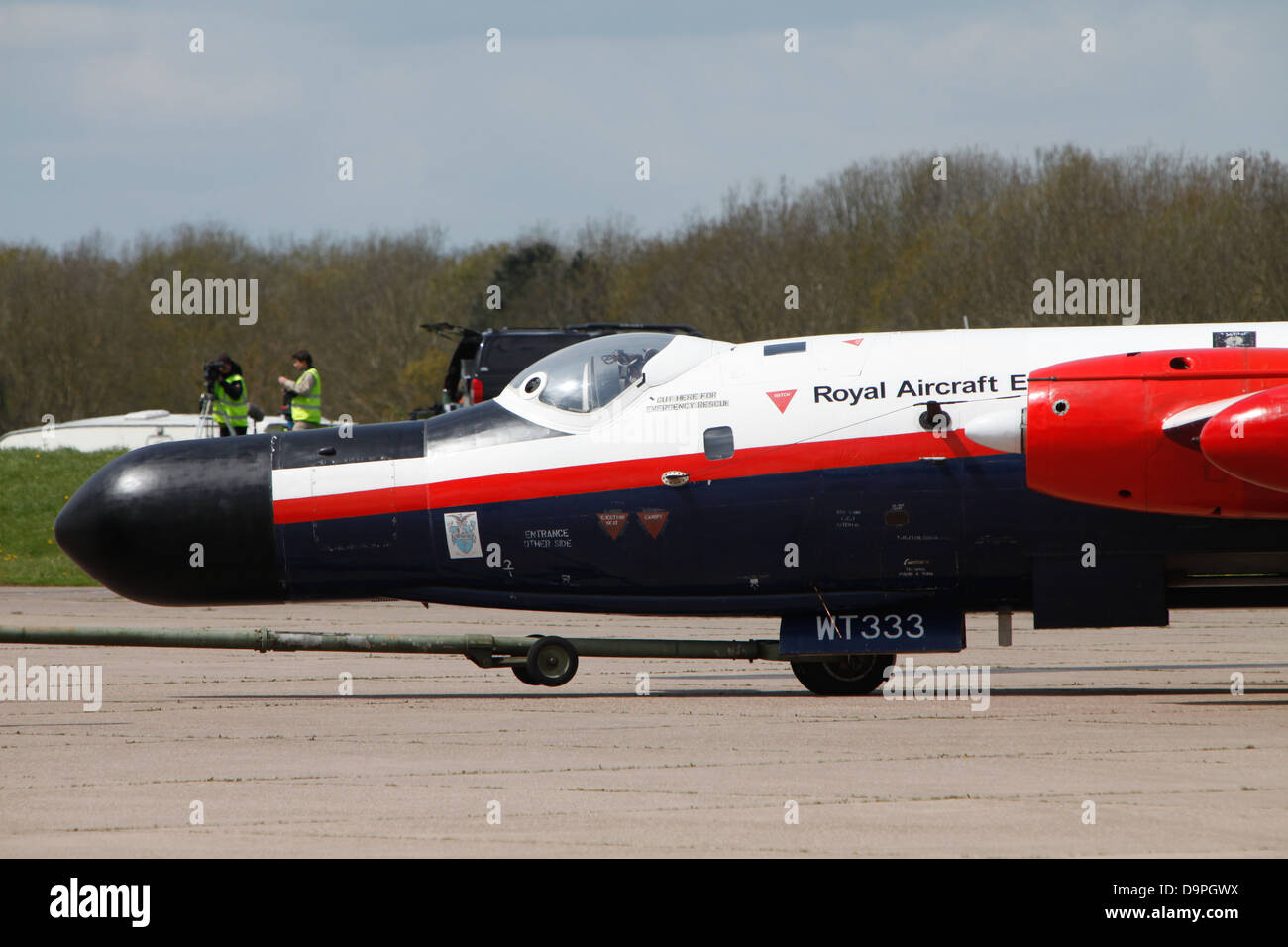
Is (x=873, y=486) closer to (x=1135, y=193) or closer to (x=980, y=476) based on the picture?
(x=980, y=476)

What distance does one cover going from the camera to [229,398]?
3028 centimetres

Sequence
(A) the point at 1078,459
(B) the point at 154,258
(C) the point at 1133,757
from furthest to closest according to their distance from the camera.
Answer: (B) the point at 154,258, (A) the point at 1078,459, (C) the point at 1133,757

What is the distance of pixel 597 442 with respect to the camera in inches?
544

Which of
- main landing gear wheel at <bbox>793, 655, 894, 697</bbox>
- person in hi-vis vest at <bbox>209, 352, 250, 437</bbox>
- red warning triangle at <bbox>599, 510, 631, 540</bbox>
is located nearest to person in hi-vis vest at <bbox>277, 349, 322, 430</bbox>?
person in hi-vis vest at <bbox>209, 352, 250, 437</bbox>

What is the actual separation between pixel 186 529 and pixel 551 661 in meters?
3.35

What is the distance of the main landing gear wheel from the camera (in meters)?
14.3

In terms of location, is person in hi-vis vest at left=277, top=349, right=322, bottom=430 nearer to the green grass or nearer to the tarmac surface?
the green grass

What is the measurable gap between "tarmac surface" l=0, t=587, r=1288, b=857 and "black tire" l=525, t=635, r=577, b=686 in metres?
0.22

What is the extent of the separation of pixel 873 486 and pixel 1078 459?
1.69 m

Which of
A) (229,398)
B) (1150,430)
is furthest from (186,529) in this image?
(229,398)

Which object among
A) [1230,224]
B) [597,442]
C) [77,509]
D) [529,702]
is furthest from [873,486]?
[1230,224]

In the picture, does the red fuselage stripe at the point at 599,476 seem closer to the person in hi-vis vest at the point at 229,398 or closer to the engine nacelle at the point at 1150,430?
the engine nacelle at the point at 1150,430

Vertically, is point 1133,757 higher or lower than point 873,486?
lower

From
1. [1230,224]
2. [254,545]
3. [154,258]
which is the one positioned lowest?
[254,545]
